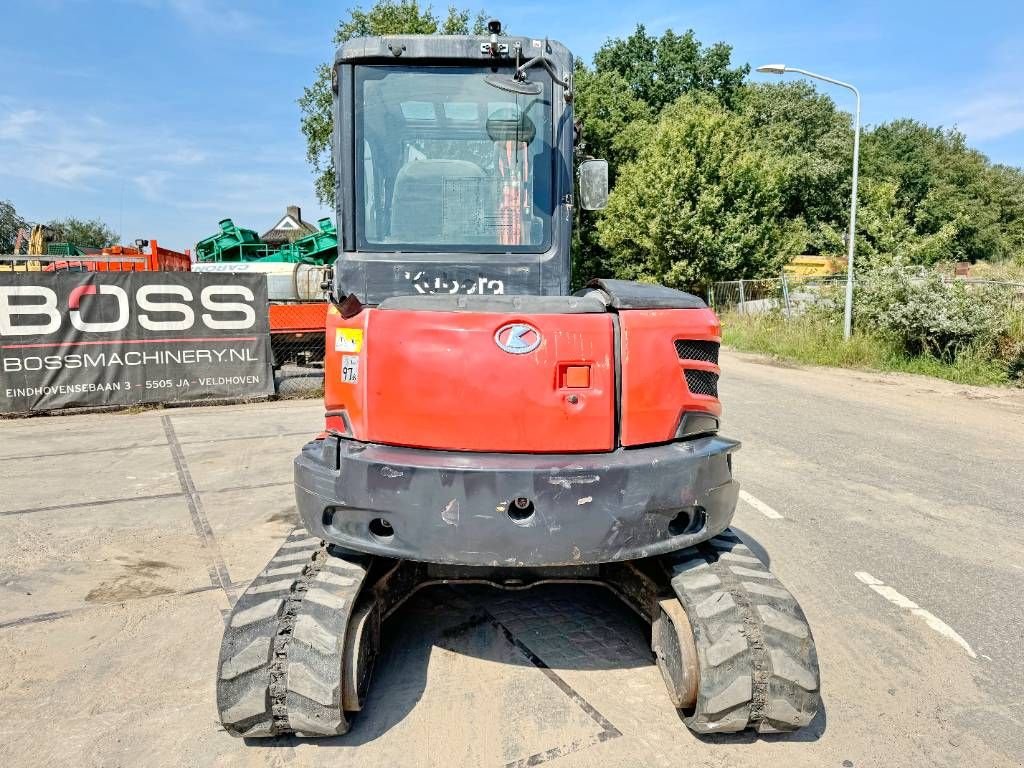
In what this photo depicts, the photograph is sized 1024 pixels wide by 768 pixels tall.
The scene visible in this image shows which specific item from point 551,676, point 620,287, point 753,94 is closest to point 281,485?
point 551,676

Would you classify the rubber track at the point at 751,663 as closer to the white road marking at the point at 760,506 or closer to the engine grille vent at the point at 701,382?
the engine grille vent at the point at 701,382

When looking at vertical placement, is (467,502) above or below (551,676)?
above

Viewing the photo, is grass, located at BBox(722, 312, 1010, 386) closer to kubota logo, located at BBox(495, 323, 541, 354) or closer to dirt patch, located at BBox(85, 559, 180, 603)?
kubota logo, located at BBox(495, 323, 541, 354)

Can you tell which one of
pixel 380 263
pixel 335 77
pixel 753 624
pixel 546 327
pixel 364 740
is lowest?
pixel 364 740

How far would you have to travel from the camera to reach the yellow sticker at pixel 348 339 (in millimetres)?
2809

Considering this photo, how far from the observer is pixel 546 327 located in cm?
267

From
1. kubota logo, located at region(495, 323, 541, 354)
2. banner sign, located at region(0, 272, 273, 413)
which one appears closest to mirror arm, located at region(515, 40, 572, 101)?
kubota logo, located at region(495, 323, 541, 354)

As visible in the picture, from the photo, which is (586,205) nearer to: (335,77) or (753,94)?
(335,77)

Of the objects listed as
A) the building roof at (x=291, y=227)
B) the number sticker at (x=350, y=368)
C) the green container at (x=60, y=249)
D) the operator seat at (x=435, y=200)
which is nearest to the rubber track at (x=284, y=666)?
the number sticker at (x=350, y=368)

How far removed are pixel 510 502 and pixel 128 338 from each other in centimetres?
961

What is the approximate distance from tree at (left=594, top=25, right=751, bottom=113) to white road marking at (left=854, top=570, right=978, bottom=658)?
143 ft

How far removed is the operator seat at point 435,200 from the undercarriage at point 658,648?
1.61m

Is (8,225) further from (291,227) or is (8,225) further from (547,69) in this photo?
(547,69)

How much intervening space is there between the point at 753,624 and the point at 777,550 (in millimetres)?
2278
